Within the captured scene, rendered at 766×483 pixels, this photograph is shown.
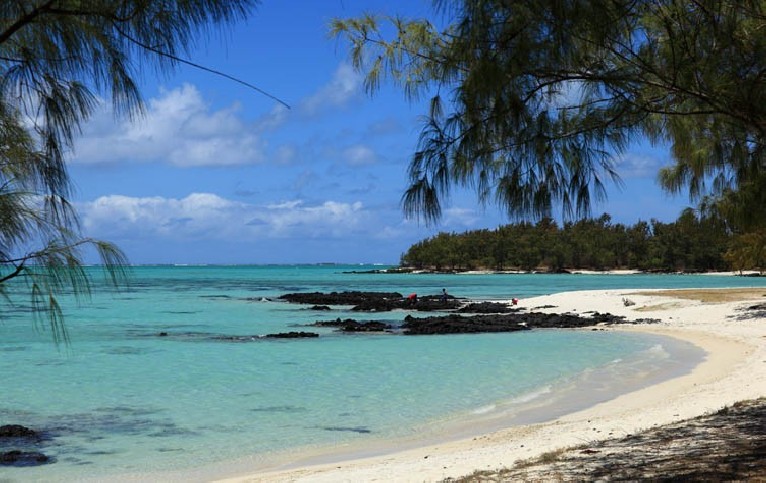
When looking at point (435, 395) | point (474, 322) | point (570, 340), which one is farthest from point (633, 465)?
point (474, 322)

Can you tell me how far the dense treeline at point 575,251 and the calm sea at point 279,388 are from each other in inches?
3143

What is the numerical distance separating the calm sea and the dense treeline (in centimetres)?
7984

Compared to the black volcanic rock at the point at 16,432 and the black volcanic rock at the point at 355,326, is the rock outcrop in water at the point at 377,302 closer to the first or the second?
the black volcanic rock at the point at 355,326

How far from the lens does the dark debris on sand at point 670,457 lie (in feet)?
17.0

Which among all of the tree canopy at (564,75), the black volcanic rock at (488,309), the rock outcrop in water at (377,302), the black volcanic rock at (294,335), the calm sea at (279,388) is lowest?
the calm sea at (279,388)

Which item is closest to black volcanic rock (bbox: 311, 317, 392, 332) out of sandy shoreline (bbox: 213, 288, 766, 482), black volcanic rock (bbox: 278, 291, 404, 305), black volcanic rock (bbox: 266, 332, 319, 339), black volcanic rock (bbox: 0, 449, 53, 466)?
black volcanic rock (bbox: 266, 332, 319, 339)

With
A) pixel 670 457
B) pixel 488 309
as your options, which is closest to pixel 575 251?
pixel 488 309

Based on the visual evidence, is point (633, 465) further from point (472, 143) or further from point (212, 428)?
point (212, 428)

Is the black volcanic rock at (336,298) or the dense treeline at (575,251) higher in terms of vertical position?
the dense treeline at (575,251)

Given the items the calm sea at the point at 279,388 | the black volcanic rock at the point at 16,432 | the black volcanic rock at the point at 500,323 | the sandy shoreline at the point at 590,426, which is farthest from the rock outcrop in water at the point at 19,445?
the black volcanic rock at the point at 500,323

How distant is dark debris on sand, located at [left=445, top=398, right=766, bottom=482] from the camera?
519cm

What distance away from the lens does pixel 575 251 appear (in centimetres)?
13462

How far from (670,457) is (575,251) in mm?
133244

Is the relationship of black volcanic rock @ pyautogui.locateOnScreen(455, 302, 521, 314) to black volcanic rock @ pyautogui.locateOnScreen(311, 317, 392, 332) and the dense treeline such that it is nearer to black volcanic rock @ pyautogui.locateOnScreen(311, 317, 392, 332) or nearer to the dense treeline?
black volcanic rock @ pyautogui.locateOnScreen(311, 317, 392, 332)
